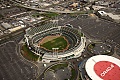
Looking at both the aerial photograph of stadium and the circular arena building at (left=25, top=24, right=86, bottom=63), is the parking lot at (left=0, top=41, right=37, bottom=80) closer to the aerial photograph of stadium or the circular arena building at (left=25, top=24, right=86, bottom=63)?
the aerial photograph of stadium

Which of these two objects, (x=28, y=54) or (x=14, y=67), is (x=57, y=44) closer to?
(x=28, y=54)

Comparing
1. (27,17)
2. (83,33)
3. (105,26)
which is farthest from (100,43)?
(27,17)

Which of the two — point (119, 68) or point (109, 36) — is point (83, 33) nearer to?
point (109, 36)

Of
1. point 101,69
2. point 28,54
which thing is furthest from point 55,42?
point 101,69

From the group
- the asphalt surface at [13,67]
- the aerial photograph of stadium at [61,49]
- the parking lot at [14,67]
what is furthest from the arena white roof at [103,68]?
the parking lot at [14,67]

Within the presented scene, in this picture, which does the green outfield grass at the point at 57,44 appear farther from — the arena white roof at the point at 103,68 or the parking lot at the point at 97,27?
the arena white roof at the point at 103,68

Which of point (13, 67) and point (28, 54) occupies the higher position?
point (28, 54)

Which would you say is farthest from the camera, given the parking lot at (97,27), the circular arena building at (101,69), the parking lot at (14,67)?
the parking lot at (97,27)
